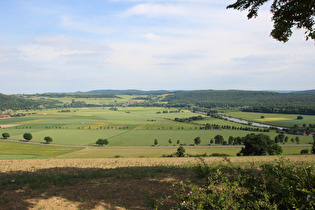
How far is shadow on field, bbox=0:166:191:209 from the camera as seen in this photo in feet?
24.2

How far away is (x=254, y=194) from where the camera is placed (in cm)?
573

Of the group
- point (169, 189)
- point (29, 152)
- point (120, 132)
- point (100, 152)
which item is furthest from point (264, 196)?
point (120, 132)

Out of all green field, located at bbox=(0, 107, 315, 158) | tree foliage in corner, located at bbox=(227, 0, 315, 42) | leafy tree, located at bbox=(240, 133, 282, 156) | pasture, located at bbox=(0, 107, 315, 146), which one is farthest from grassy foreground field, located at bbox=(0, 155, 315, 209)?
pasture, located at bbox=(0, 107, 315, 146)

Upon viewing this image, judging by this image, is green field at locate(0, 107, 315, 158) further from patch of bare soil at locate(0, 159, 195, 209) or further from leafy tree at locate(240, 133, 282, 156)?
patch of bare soil at locate(0, 159, 195, 209)

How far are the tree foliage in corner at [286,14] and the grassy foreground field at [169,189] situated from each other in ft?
20.9

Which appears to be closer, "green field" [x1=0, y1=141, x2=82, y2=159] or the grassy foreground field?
the grassy foreground field

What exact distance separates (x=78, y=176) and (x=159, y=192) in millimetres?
5613

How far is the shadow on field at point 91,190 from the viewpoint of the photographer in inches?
291

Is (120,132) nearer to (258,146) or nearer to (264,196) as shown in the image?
(258,146)

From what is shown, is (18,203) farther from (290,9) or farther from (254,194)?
(290,9)

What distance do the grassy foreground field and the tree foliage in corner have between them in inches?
251

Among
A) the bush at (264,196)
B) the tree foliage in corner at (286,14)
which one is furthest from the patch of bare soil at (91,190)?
the tree foliage in corner at (286,14)

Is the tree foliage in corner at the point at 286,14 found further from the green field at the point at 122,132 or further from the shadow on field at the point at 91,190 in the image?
the green field at the point at 122,132

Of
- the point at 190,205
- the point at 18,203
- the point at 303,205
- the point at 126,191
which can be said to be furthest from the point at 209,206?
the point at 18,203
